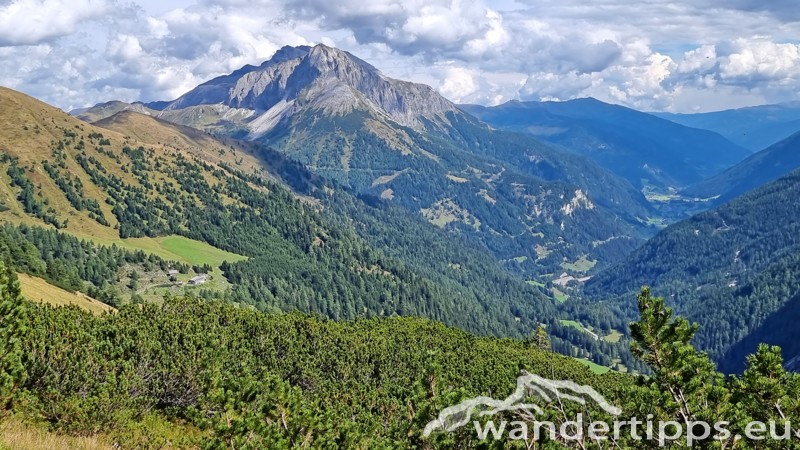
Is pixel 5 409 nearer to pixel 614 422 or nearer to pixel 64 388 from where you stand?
A: pixel 64 388

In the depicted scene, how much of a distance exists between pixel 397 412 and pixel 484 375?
26780 mm

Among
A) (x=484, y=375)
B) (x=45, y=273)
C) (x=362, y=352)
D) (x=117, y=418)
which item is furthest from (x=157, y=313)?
(x=45, y=273)

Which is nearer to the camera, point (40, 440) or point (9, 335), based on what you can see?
point (40, 440)

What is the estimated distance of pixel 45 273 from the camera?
372 feet

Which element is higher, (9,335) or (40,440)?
(9,335)

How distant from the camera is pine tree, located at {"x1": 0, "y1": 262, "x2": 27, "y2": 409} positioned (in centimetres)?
A: 2122

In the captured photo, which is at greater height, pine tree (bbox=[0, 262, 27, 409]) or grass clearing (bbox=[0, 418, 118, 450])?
pine tree (bbox=[0, 262, 27, 409])

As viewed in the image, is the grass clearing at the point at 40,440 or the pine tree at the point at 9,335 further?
the pine tree at the point at 9,335

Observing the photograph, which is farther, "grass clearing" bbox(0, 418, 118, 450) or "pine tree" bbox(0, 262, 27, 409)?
"pine tree" bbox(0, 262, 27, 409)

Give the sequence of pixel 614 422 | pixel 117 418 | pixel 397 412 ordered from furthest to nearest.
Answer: pixel 397 412
pixel 117 418
pixel 614 422

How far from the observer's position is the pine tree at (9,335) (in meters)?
21.2

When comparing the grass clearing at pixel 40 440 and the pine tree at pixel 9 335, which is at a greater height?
the pine tree at pixel 9 335

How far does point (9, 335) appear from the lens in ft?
74.2

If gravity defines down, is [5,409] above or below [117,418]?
above
